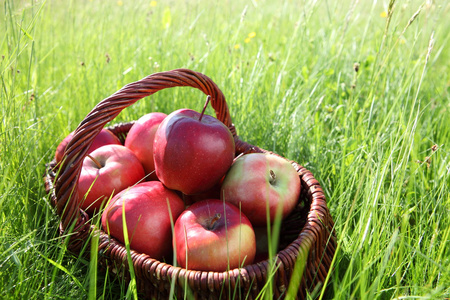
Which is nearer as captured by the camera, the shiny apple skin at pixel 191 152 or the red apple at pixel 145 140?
the shiny apple skin at pixel 191 152

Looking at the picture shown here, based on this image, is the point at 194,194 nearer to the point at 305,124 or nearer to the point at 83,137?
the point at 83,137

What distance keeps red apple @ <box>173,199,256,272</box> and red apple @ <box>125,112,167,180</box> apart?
44cm

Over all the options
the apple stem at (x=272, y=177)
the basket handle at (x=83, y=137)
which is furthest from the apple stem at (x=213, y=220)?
the basket handle at (x=83, y=137)

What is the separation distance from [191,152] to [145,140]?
1.26 ft

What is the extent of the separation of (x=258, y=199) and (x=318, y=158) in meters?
0.57

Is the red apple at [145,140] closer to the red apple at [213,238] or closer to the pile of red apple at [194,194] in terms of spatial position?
the pile of red apple at [194,194]

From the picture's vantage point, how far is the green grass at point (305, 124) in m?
1.13

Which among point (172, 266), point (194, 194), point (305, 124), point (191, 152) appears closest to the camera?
point (172, 266)

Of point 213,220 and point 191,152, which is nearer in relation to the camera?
point 213,220

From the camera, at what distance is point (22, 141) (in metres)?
1.41

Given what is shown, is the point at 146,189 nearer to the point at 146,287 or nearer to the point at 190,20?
the point at 146,287

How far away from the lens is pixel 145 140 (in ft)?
5.26

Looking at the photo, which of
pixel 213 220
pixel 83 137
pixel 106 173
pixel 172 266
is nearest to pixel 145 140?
pixel 106 173

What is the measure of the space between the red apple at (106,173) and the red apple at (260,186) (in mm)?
370
